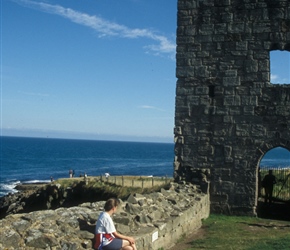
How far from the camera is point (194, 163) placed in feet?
42.7

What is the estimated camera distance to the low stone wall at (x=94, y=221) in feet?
18.3

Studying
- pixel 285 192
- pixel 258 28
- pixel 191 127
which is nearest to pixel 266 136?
pixel 191 127

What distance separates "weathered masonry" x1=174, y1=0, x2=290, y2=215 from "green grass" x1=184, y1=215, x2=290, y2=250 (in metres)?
1.04

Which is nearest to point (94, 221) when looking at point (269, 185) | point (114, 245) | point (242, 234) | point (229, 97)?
point (114, 245)

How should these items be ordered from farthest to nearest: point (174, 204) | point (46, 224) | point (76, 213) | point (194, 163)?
1. point (194, 163)
2. point (174, 204)
3. point (76, 213)
4. point (46, 224)

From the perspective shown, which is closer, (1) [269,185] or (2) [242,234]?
(2) [242,234]

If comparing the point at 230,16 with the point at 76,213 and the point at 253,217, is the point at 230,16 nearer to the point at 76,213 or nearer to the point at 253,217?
the point at 253,217

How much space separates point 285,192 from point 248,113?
6.91 m

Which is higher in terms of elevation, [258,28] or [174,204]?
[258,28]

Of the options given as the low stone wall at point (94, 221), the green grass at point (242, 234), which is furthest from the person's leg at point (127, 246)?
the green grass at point (242, 234)

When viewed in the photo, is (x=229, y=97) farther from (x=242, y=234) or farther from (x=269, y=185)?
(x=242, y=234)

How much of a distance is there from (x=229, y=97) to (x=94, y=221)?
740 cm

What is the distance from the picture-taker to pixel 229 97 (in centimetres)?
1257

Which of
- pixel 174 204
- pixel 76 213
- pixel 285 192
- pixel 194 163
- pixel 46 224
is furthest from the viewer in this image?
pixel 285 192
